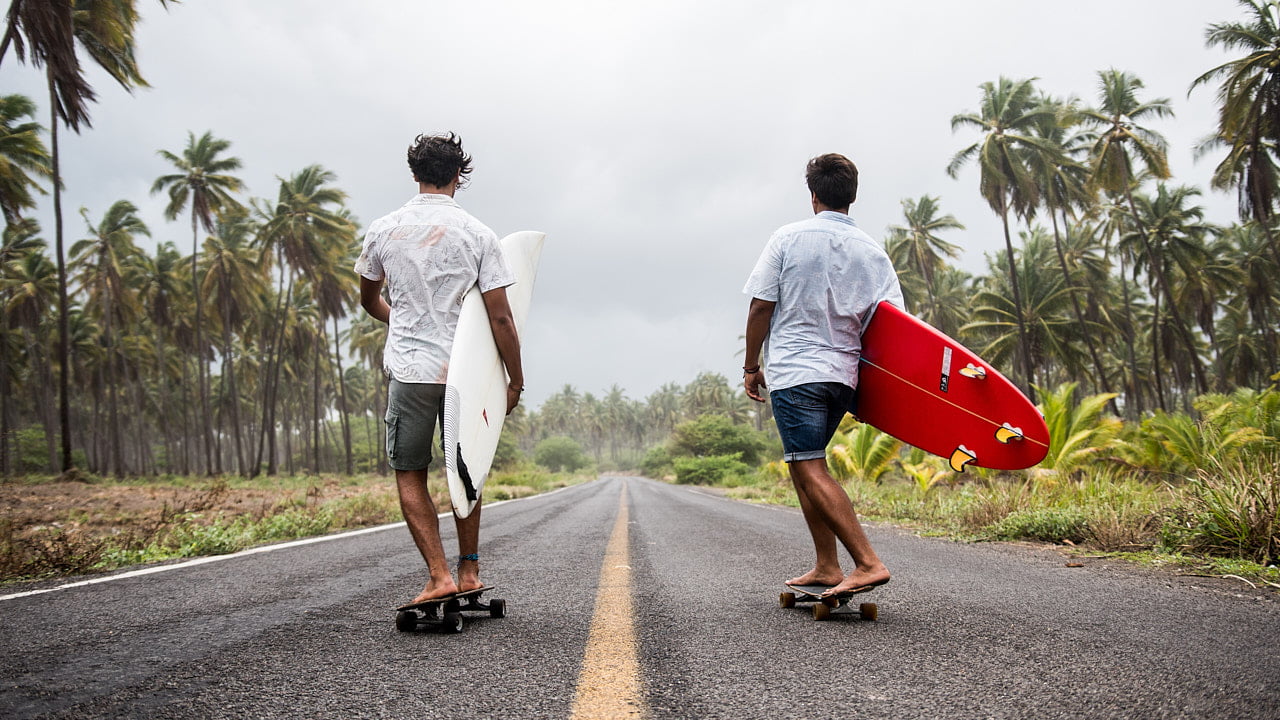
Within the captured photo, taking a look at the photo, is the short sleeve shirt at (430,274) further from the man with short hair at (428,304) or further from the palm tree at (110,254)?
the palm tree at (110,254)

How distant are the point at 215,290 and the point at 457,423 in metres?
38.5

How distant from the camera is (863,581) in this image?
2.59m

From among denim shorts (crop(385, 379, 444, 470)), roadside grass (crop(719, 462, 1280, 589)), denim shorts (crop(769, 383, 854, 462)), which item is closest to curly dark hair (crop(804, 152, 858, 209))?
denim shorts (crop(769, 383, 854, 462))

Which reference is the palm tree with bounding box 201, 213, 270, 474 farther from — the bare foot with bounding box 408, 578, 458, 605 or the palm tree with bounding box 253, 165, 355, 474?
the bare foot with bounding box 408, 578, 458, 605

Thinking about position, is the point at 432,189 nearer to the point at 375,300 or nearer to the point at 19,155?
the point at 375,300

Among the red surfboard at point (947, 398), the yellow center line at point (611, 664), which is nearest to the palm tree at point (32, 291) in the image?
the yellow center line at point (611, 664)

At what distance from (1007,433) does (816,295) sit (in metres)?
1.12

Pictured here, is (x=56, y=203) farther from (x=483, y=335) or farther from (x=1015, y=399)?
(x=1015, y=399)

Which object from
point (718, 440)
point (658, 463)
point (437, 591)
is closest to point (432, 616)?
point (437, 591)

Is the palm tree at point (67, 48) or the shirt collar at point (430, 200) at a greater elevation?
the palm tree at point (67, 48)

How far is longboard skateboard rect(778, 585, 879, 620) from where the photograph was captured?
251 cm

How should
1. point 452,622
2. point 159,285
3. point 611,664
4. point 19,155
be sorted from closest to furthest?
point 611,664
point 452,622
point 19,155
point 159,285

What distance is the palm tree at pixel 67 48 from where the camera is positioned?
13.4 metres

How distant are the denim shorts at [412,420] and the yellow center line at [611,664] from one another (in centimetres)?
98
